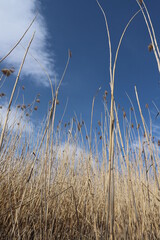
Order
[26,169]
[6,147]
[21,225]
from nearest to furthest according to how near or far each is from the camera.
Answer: [21,225], [6,147], [26,169]

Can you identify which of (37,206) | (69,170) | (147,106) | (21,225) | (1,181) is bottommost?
(21,225)

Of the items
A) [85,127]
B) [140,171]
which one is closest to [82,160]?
[85,127]

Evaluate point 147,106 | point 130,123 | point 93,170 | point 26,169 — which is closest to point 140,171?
point 130,123

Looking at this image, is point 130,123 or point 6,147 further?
point 6,147

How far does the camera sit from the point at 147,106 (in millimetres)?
1443

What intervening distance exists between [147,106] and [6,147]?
4.35ft

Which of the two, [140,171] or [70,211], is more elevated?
[140,171]

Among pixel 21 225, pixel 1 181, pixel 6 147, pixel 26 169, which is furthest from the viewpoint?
pixel 26 169

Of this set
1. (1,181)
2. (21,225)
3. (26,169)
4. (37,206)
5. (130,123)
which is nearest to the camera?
(21,225)

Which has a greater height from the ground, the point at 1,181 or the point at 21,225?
the point at 1,181

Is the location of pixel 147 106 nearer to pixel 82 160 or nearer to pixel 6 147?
pixel 82 160

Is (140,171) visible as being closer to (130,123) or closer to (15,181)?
(130,123)

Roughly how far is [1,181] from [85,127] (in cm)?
85

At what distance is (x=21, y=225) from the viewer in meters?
1.36
